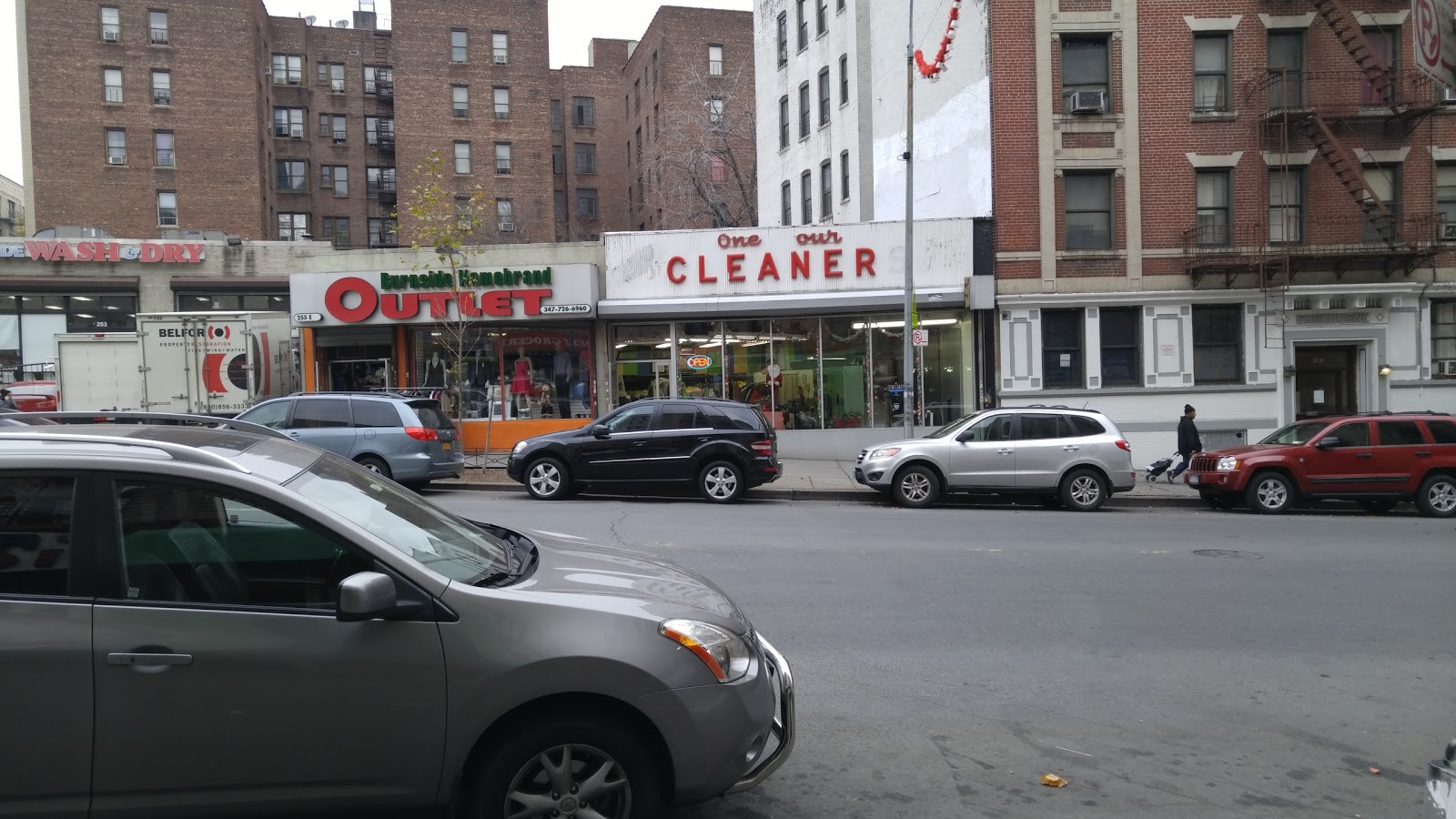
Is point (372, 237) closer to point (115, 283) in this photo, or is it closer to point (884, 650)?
point (115, 283)

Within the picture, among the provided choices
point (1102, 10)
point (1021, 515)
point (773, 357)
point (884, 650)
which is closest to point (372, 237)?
point (773, 357)

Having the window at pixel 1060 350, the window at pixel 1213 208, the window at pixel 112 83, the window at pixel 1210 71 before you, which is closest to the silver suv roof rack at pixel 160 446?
the window at pixel 1060 350

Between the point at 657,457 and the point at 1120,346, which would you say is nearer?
the point at 657,457

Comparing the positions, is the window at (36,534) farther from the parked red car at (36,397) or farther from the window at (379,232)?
the window at (379,232)

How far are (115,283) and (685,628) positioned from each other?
32222 millimetres

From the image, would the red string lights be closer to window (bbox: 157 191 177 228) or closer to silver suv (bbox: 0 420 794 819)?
silver suv (bbox: 0 420 794 819)

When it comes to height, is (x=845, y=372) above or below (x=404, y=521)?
above

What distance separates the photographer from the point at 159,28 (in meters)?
41.3

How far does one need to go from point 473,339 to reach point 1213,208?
17591 mm

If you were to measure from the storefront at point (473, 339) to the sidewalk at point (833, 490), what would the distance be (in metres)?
4.41

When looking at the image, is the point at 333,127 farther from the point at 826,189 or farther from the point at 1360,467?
the point at 1360,467

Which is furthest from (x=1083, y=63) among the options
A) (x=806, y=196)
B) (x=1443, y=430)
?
(x=806, y=196)

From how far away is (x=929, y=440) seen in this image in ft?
51.9

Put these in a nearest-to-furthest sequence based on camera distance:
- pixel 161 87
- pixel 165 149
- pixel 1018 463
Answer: pixel 1018 463
pixel 161 87
pixel 165 149
